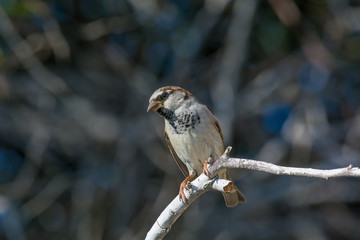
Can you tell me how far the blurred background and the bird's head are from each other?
1975mm

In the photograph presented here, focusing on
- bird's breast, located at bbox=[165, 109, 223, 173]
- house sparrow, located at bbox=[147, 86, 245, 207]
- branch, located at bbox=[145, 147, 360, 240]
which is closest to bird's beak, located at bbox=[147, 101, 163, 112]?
house sparrow, located at bbox=[147, 86, 245, 207]

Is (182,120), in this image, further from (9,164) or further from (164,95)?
(9,164)

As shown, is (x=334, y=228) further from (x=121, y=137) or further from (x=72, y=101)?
(x=72, y=101)

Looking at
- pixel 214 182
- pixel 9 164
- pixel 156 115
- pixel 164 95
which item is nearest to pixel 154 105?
pixel 164 95

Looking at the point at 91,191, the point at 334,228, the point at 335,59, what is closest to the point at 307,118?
the point at 335,59

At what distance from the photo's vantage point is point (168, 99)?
317cm

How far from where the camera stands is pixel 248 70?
580cm

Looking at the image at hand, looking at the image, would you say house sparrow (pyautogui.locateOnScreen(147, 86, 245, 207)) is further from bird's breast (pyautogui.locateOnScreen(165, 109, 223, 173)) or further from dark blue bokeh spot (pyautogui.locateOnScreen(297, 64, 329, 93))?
dark blue bokeh spot (pyautogui.locateOnScreen(297, 64, 329, 93))

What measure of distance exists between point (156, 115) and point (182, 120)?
2.22 meters

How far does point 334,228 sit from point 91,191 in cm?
260

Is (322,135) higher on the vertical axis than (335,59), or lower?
lower

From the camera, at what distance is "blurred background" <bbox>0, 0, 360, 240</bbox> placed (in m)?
5.40

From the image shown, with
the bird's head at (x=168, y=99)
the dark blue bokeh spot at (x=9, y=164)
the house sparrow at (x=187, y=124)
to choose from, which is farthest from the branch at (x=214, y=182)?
the dark blue bokeh spot at (x=9, y=164)

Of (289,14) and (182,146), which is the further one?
(289,14)
